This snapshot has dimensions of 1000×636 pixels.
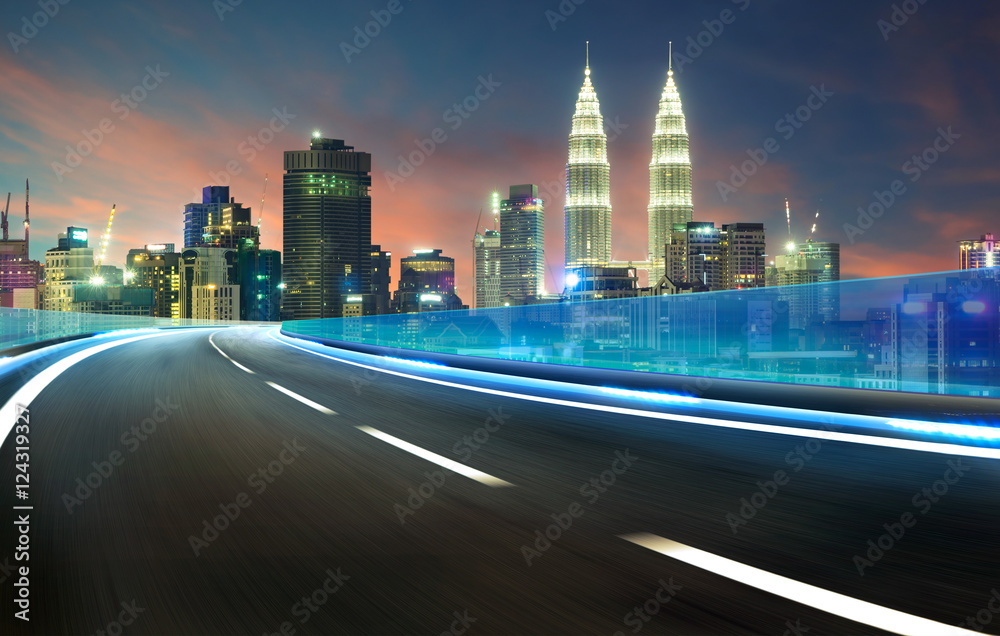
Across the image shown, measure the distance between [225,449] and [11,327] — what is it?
22.4 m

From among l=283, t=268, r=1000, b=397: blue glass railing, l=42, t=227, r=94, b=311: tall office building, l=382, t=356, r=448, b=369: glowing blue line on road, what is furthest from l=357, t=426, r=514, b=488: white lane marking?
l=42, t=227, r=94, b=311: tall office building

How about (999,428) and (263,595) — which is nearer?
(263,595)

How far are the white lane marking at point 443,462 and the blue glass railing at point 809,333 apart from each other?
7.50m

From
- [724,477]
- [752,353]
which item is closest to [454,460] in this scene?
[724,477]

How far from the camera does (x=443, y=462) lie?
7121mm

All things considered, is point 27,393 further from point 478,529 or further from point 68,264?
point 68,264

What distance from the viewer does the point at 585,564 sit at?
4.15 meters

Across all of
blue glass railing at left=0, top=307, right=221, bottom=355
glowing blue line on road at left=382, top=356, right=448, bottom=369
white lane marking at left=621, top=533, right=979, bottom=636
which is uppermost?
blue glass railing at left=0, top=307, right=221, bottom=355

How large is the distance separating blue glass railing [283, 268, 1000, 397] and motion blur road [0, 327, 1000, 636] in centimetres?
422

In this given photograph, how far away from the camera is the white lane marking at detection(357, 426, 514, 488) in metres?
6.30

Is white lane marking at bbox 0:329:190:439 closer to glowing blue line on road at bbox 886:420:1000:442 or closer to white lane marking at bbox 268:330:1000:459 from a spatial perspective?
white lane marking at bbox 268:330:1000:459

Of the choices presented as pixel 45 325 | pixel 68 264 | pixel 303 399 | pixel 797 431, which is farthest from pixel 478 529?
pixel 68 264

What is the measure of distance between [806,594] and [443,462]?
3995 millimetres

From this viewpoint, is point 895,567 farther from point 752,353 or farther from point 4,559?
point 752,353
